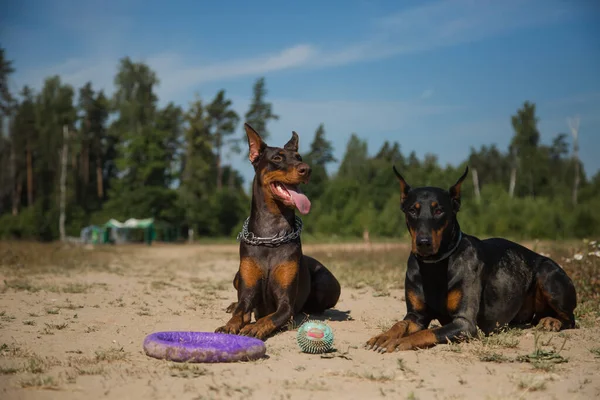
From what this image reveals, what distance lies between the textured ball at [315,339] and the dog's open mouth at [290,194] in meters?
1.44

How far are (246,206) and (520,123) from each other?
2673 centimetres

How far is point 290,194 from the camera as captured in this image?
6680 mm

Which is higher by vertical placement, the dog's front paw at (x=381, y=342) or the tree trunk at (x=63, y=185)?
the tree trunk at (x=63, y=185)

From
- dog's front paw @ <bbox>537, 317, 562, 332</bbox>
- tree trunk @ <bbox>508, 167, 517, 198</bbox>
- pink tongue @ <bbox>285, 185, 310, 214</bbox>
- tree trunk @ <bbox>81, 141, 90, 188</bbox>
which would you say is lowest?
dog's front paw @ <bbox>537, 317, 562, 332</bbox>

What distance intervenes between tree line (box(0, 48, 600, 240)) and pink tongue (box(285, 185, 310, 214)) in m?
40.9

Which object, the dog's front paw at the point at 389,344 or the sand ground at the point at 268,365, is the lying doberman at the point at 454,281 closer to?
the dog's front paw at the point at 389,344

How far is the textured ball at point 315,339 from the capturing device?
553 centimetres

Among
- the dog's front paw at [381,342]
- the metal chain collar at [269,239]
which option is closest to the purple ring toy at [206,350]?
the dog's front paw at [381,342]

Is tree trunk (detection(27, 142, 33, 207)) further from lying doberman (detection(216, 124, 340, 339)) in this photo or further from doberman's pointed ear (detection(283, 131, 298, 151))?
lying doberman (detection(216, 124, 340, 339))

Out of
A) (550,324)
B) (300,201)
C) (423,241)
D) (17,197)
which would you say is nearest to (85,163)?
(17,197)

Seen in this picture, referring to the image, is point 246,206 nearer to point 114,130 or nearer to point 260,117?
point 260,117

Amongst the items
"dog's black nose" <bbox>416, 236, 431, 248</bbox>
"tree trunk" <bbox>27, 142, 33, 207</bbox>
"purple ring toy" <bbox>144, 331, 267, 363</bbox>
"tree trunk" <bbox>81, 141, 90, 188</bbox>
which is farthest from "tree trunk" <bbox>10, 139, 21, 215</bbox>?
"dog's black nose" <bbox>416, 236, 431, 248</bbox>

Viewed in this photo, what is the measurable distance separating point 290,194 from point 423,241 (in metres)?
1.73

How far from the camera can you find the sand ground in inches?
163
